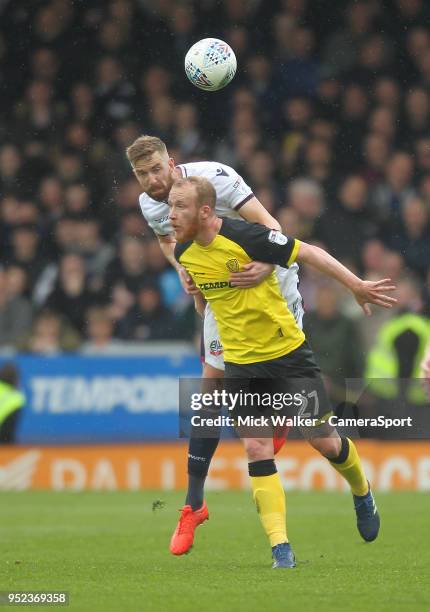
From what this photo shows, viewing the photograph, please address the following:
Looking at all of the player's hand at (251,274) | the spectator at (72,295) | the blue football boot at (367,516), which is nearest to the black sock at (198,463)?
the blue football boot at (367,516)

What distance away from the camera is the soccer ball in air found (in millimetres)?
7758

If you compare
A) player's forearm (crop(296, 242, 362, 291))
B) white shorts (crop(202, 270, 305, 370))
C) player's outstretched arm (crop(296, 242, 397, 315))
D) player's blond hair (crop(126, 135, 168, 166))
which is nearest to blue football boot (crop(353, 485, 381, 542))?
white shorts (crop(202, 270, 305, 370))

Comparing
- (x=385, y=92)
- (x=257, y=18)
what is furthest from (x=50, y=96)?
(x=385, y=92)

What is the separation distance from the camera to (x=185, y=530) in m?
7.30

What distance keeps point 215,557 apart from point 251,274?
1641mm

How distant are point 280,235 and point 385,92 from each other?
922 cm

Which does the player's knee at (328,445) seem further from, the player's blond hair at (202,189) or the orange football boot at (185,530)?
the player's blond hair at (202,189)

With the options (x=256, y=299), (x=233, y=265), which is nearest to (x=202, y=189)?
(x=233, y=265)

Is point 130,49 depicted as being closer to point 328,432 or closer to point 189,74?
point 189,74

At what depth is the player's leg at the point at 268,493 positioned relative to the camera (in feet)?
21.9

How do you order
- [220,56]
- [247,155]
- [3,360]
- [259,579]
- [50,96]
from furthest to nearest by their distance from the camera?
[50,96], [247,155], [3,360], [220,56], [259,579]

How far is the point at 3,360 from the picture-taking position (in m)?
12.6

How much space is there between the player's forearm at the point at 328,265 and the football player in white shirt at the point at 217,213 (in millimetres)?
194

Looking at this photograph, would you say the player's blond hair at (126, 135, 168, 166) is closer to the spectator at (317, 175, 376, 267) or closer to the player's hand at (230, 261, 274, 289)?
the player's hand at (230, 261, 274, 289)
